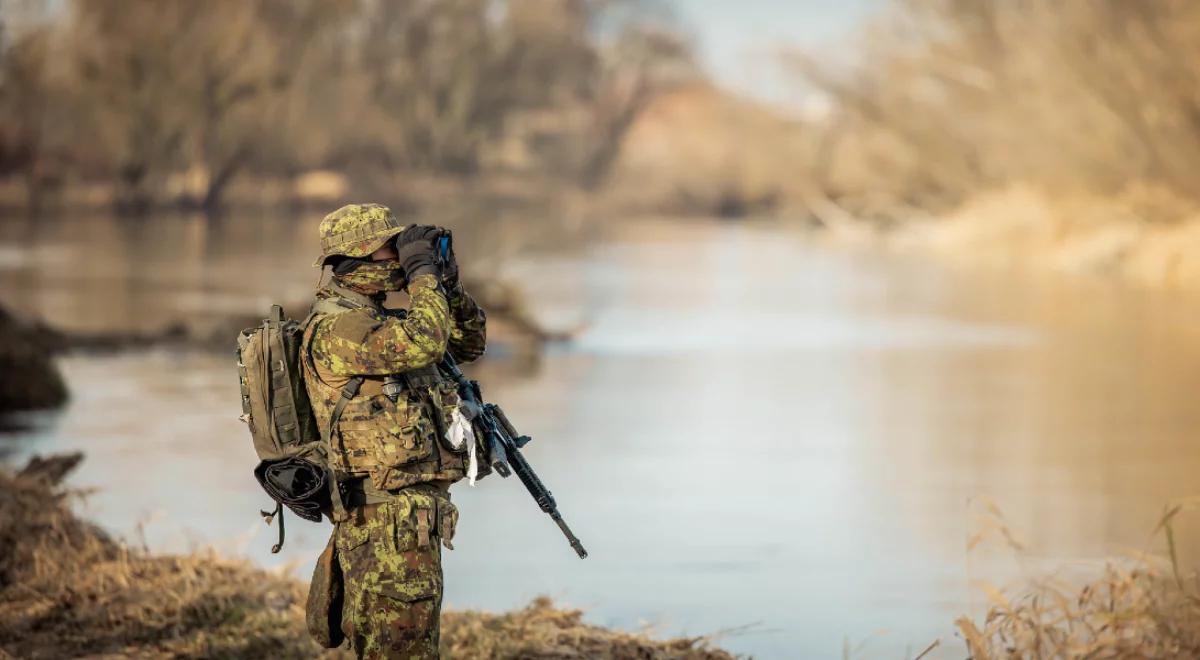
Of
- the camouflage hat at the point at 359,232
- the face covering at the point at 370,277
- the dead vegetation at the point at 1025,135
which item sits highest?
the dead vegetation at the point at 1025,135

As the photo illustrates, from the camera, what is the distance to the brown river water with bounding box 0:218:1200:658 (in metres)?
8.52

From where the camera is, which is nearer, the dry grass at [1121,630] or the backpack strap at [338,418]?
the backpack strap at [338,418]

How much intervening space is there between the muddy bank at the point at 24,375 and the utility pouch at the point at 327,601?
8617 mm

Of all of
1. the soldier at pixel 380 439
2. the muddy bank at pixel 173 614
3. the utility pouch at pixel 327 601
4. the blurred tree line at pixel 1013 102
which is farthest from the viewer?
the blurred tree line at pixel 1013 102

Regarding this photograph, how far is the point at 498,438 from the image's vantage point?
5.24m

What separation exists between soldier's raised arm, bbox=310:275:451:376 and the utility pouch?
0.55 m

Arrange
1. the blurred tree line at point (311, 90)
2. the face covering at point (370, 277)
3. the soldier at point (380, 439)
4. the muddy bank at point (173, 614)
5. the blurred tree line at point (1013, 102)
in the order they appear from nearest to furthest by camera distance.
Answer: the soldier at point (380, 439)
the face covering at point (370, 277)
the muddy bank at point (173, 614)
the blurred tree line at point (1013, 102)
the blurred tree line at point (311, 90)

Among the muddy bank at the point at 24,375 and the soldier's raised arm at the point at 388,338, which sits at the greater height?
the muddy bank at the point at 24,375

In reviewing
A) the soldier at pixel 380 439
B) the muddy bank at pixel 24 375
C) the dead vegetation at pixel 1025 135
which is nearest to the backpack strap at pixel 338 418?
the soldier at pixel 380 439

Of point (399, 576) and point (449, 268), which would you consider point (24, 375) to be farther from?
point (449, 268)

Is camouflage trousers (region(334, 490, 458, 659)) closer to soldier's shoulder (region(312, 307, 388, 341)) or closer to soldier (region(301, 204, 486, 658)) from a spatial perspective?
soldier (region(301, 204, 486, 658))

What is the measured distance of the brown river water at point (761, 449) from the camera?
8.52 meters

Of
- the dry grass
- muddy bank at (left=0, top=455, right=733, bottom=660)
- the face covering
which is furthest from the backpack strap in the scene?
the dry grass

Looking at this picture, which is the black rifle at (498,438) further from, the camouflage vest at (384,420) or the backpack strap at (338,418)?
the backpack strap at (338,418)
